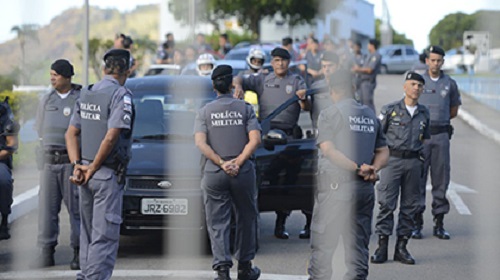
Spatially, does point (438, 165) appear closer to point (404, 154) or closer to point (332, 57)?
point (404, 154)

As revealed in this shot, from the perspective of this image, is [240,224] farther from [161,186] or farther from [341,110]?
[341,110]

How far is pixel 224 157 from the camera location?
271 inches

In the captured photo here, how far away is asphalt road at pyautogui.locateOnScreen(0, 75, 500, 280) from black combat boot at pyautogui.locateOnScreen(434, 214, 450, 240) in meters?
0.07

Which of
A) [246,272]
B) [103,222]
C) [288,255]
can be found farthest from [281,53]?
[103,222]

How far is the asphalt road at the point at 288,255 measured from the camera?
7.42 meters

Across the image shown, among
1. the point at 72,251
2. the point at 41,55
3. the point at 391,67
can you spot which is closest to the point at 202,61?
the point at 72,251

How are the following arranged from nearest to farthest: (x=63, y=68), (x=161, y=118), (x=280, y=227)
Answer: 1. (x=63, y=68)
2. (x=161, y=118)
3. (x=280, y=227)

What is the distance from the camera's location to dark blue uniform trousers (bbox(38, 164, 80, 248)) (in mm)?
7625

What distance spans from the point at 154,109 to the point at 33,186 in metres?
3.77

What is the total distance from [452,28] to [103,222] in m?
3.35

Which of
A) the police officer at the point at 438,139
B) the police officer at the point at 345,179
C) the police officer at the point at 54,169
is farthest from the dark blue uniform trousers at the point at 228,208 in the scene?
the police officer at the point at 438,139

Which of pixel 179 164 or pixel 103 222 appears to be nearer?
pixel 103 222

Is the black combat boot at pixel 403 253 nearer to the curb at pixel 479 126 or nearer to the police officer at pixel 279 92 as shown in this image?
the police officer at pixel 279 92

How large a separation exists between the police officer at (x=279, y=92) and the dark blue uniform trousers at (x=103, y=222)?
2801 millimetres
